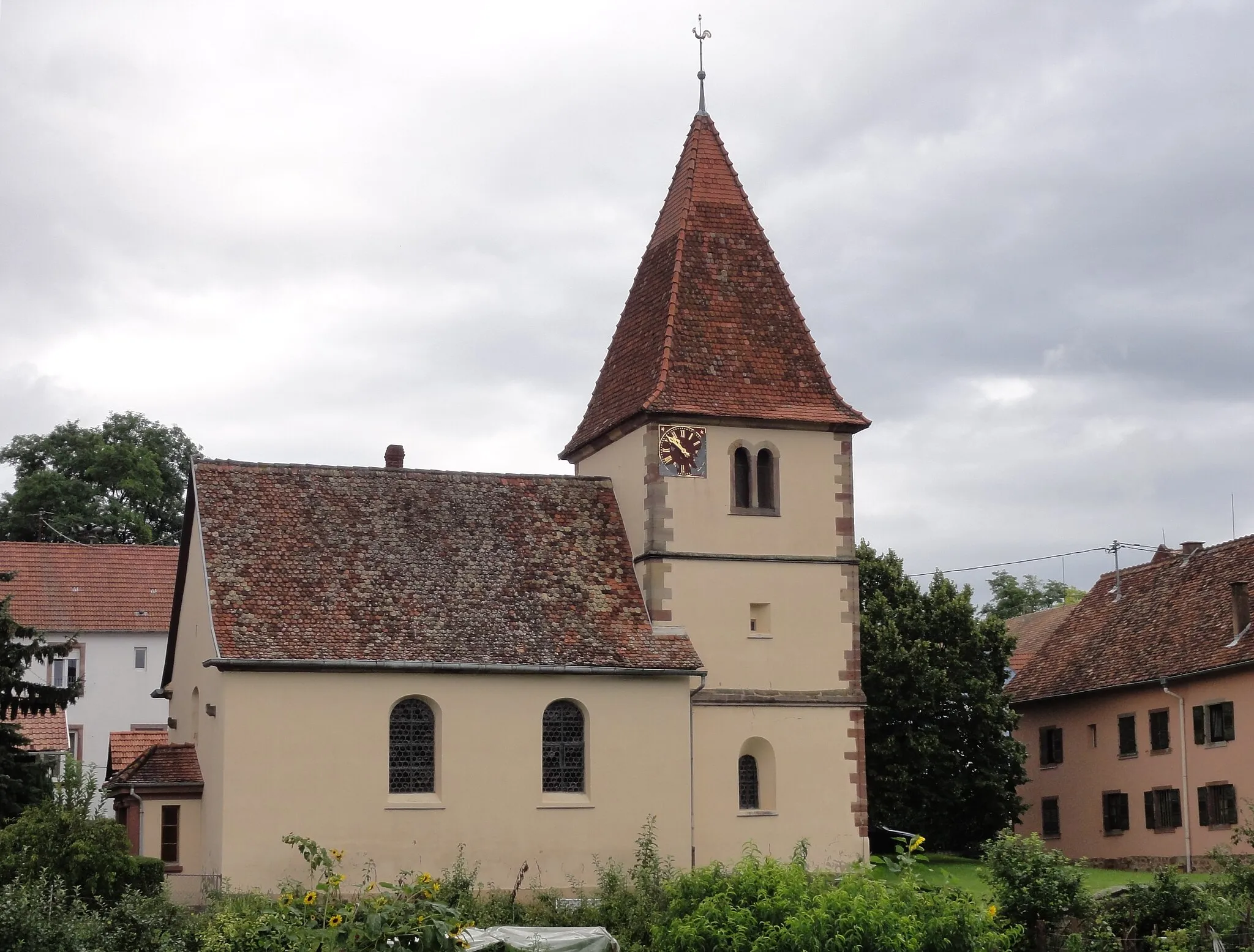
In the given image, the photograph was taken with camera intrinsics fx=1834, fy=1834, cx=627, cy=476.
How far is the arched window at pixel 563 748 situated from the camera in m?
37.6

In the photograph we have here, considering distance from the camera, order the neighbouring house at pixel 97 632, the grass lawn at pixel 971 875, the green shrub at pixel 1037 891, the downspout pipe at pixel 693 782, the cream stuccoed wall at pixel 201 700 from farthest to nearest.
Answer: the neighbouring house at pixel 97 632
the grass lawn at pixel 971 875
the downspout pipe at pixel 693 782
the cream stuccoed wall at pixel 201 700
the green shrub at pixel 1037 891

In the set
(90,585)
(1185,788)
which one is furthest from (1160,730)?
(90,585)

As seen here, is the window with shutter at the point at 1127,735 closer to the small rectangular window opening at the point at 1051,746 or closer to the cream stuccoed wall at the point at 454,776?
the small rectangular window opening at the point at 1051,746

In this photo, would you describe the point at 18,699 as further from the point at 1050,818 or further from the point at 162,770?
the point at 1050,818

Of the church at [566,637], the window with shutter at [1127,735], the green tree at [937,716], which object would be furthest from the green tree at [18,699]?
the window with shutter at [1127,735]

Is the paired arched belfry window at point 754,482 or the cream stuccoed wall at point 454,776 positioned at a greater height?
the paired arched belfry window at point 754,482

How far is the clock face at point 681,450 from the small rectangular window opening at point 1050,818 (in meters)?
23.9

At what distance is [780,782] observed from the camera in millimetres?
39000

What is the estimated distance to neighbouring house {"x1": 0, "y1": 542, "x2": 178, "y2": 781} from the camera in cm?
6303

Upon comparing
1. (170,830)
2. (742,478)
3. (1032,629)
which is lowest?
(170,830)

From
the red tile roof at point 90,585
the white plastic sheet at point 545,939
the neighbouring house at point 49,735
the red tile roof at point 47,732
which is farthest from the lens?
the red tile roof at point 90,585

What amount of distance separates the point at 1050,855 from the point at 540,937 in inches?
359

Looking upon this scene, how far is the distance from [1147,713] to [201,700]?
92.9 ft

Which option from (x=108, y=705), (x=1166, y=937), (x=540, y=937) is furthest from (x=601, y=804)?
(x=108, y=705)
